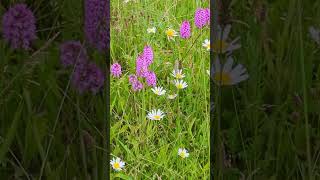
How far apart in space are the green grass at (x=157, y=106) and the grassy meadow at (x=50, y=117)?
44 mm

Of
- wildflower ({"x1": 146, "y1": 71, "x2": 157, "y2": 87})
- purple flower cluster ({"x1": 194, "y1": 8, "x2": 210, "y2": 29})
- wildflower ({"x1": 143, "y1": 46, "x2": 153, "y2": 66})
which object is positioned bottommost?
wildflower ({"x1": 146, "y1": 71, "x2": 157, "y2": 87})

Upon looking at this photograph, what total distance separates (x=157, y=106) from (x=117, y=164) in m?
0.13

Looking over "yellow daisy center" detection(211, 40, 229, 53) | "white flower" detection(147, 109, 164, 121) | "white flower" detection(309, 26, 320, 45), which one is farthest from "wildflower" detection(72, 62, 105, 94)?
"white flower" detection(309, 26, 320, 45)

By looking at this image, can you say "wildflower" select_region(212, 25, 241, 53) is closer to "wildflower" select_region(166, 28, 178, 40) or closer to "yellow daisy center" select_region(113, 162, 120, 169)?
"wildflower" select_region(166, 28, 178, 40)

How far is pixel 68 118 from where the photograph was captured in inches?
41.7

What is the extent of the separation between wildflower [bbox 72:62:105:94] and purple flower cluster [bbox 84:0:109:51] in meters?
0.04

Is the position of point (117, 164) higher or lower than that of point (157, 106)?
lower

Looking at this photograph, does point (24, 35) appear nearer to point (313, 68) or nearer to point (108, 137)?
point (108, 137)

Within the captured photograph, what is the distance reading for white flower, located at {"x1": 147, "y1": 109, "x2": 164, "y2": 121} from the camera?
42.3 inches

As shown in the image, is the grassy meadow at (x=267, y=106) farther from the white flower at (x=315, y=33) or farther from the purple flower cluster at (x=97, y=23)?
the purple flower cluster at (x=97, y=23)

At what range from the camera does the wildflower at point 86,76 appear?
1058 mm

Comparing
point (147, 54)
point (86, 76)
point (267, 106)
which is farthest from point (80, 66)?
point (267, 106)

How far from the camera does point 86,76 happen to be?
106 cm

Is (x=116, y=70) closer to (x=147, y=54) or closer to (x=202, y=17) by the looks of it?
(x=147, y=54)
